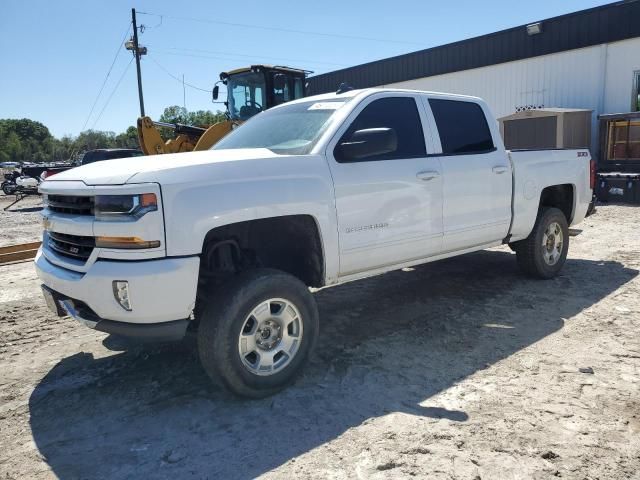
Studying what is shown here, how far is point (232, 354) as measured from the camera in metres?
3.14

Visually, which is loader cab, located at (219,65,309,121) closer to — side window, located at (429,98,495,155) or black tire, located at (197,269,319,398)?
side window, located at (429,98,495,155)

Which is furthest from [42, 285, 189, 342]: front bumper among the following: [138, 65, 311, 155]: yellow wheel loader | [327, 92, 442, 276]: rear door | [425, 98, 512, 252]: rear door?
[138, 65, 311, 155]: yellow wheel loader

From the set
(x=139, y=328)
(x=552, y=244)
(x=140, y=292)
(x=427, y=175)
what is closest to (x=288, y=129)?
(x=427, y=175)

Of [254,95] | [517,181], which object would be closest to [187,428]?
[517,181]

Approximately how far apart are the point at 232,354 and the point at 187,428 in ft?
1.62

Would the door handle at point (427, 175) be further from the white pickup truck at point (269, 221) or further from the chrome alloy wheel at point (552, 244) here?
the chrome alloy wheel at point (552, 244)

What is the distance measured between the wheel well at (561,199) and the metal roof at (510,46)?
6823 mm

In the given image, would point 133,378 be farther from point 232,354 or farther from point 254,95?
point 254,95

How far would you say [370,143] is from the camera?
11.8 feet

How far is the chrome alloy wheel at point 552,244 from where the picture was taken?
19.3 ft

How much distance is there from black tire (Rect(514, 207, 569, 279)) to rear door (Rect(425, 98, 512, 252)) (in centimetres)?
70

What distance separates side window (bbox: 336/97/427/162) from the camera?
4.11 m

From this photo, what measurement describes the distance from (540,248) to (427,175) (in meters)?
2.28

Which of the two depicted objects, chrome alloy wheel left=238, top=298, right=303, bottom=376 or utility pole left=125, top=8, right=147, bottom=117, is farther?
utility pole left=125, top=8, right=147, bottom=117
